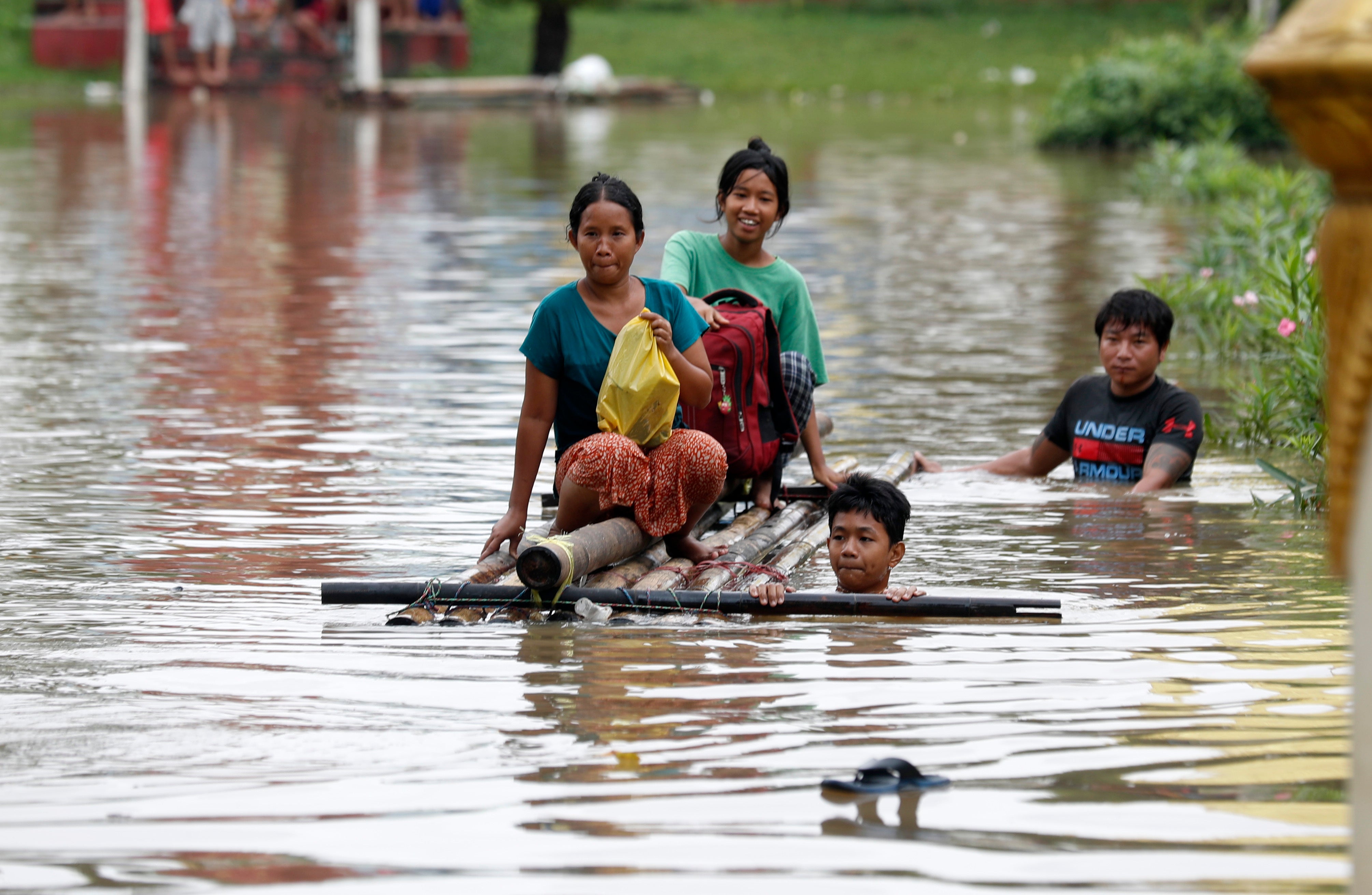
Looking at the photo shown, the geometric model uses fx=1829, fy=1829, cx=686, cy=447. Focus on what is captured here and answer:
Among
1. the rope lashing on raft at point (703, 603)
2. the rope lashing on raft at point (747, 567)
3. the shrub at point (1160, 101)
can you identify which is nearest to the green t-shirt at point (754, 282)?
the rope lashing on raft at point (747, 567)

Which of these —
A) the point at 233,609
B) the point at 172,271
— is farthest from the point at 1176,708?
the point at 172,271

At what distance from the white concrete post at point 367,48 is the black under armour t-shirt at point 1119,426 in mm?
26042

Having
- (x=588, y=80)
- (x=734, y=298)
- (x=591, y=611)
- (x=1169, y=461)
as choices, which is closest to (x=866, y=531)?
(x=591, y=611)

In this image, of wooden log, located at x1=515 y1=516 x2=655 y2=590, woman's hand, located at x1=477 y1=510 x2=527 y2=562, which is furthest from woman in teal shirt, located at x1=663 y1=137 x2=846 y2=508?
woman's hand, located at x1=477 y1=510 x2=527 y2=562

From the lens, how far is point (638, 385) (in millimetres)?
5395

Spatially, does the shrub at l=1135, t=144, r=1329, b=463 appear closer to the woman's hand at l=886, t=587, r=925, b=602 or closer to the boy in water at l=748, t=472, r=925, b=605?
Result: the boy in water at l=748, t=472, r=925, b=605

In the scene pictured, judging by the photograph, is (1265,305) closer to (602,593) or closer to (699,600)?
(699,600)

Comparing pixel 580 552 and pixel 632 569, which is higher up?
pixel 580 552

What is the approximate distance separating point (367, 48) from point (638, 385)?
94.3ft

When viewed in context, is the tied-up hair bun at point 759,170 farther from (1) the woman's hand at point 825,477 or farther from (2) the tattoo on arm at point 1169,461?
(2) the tattoo on arm at point 1169,461

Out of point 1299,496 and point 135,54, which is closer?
point 1299,496

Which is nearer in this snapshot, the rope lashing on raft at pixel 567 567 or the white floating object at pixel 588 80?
the rope lashing on raft at pixel 567 567

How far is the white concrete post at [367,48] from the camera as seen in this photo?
32.2 m

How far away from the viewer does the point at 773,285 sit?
6.68 metres
